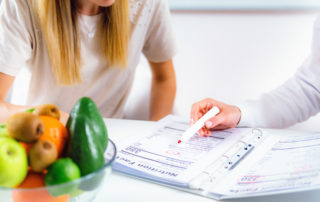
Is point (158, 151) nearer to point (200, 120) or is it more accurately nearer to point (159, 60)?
point (200, 120)

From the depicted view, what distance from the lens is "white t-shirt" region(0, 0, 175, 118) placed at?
81 cm

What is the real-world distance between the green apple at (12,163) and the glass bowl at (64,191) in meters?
0.01

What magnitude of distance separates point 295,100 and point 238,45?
782mm

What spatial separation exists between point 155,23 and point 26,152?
745mm

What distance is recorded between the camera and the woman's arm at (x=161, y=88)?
1135 mm

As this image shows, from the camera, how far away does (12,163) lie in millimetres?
350

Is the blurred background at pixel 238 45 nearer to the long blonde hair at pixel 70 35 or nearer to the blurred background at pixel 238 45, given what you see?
the blurred background at pixel 238 45

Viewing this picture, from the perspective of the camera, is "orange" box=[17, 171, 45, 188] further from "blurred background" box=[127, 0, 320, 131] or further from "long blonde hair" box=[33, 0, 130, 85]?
"blurred background" box=[127, 0, 320, 131]

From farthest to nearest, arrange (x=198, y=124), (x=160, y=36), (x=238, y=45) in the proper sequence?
(x=238, y=45) → (x=160, y=36) → (x=198, y=124)

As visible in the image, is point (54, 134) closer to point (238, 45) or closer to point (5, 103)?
point (5, 103)

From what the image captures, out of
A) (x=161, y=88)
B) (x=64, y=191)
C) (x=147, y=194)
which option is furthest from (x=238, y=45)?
(x=64, y=191)

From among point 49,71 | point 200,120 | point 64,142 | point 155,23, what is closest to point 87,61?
point 49,71

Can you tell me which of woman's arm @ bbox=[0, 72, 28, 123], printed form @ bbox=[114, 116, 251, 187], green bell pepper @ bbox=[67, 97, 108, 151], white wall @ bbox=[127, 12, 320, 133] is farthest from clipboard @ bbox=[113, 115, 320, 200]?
white wall @ bbox=[127, 12, 320, 133]

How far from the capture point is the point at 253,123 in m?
0.78
